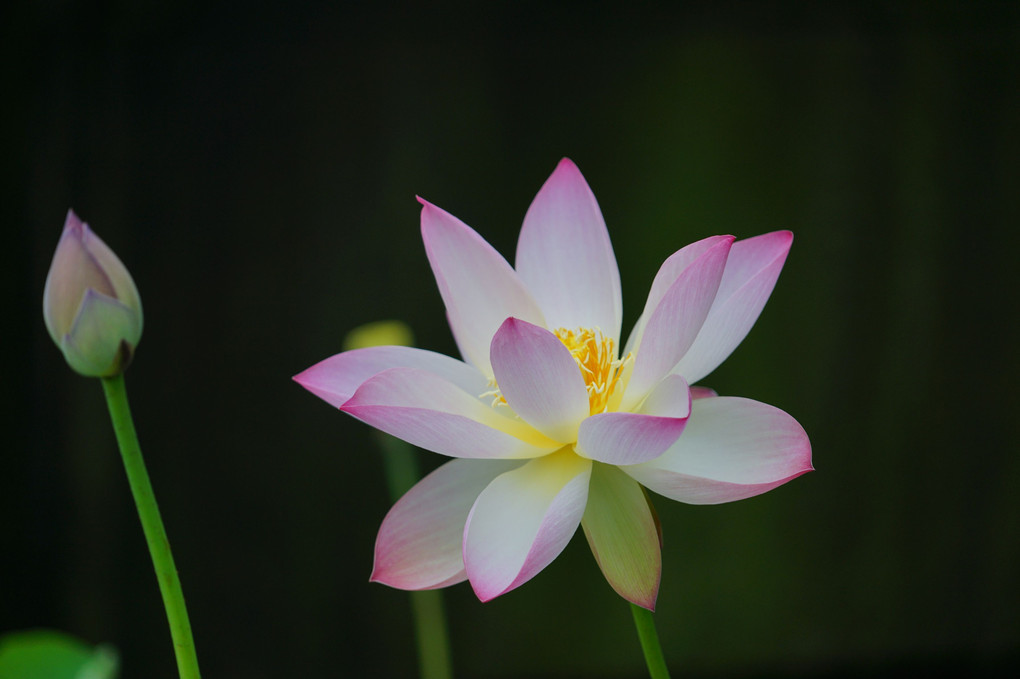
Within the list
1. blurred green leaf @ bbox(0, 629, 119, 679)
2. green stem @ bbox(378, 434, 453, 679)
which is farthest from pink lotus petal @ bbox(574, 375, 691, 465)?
green stem @ bbox(378, 434, 453, 679)

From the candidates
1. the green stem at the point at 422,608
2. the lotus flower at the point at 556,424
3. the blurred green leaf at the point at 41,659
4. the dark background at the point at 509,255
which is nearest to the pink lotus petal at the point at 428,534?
the lotus flower at the point at 556,424

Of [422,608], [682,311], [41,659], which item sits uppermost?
[682,311]

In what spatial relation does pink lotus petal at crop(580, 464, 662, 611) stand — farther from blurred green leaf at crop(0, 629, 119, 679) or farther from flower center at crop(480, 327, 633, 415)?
blurred green leaf at crop(0, 629, 119, 679)

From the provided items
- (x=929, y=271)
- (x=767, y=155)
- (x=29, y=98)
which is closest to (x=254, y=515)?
(x=29, y=98)

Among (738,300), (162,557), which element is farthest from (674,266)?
(162,557)

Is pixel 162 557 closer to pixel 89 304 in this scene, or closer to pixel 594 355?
pixel 89 304
